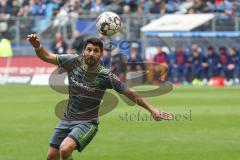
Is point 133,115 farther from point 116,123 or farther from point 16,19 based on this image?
point 16,19

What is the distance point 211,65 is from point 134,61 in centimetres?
400

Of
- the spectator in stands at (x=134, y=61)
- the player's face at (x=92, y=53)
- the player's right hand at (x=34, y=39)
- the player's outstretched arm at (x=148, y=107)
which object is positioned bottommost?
the spectator in stands at (x=134, y=61)

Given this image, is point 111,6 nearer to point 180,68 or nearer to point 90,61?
point 180,68

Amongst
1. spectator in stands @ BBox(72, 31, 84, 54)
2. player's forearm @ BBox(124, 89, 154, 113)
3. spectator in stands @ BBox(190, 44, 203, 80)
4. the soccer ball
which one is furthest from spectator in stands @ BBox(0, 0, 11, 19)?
player's forearm @ BBox(124, 89, 154, 113)

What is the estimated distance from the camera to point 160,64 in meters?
33.9

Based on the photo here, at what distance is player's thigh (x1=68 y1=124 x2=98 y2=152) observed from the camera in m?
9.84

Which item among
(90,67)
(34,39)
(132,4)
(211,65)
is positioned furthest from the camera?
(132,4)

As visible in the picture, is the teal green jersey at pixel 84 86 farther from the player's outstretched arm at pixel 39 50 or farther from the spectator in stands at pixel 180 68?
the spectator in stands at pixel 180 68

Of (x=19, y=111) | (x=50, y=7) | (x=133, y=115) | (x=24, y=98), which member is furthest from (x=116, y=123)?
(x=50, y=7)

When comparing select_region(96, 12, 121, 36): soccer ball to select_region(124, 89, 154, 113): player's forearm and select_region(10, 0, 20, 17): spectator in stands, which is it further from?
select_region(10, 0, 20, 17): spectator in stands

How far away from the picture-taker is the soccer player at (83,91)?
9.96m

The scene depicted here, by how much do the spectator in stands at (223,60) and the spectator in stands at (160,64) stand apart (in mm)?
2586

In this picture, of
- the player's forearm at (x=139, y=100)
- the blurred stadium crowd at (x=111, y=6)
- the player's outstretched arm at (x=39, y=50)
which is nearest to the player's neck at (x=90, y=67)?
the player's outstretched arm at (x=39, y=50)

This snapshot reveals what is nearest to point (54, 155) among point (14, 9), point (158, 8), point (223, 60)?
point (223, 60)
